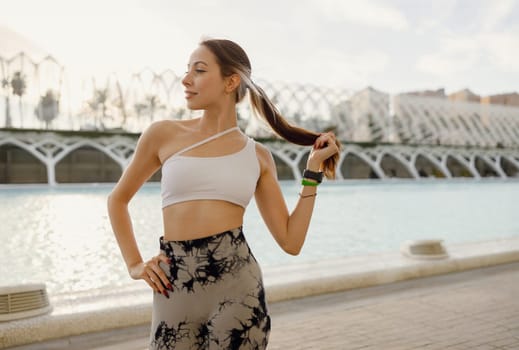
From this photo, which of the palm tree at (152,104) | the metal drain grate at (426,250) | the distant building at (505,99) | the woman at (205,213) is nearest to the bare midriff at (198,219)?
the woman at (205,213)

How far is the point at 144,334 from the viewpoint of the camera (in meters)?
3.69

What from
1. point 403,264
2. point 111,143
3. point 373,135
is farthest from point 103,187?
point 373,135

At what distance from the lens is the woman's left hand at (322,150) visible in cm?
154

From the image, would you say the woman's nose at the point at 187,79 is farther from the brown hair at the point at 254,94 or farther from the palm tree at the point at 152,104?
the palm tree at the point at 152,104

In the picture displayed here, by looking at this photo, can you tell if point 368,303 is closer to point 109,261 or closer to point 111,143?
point 109,261

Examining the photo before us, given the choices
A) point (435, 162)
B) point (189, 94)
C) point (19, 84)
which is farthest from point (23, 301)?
point (435, 162)

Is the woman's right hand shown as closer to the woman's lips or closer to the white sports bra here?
the white sports bra

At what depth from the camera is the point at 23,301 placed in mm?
3668

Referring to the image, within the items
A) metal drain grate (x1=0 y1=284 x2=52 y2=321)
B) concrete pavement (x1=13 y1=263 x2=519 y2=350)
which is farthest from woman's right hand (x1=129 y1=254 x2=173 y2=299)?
metal drain grate (x1=0 y1=284 x2=52 y2=321)

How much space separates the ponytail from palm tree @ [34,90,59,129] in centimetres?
4198

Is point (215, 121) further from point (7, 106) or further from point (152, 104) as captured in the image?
point (152, 104)

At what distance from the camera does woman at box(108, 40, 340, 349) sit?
4.32 feet

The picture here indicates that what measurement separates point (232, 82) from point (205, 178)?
0.29m

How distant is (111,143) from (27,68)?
12.5 meters
